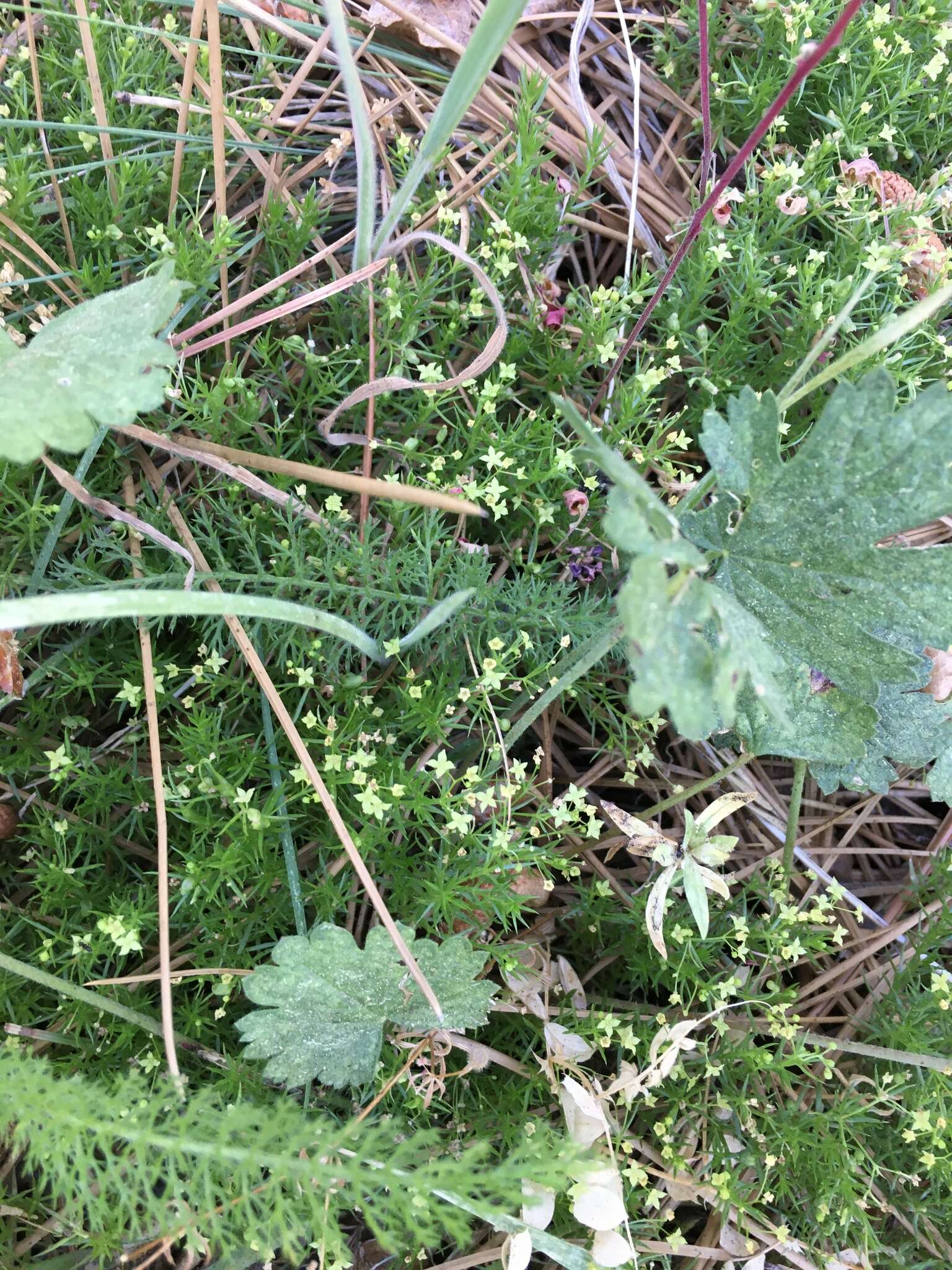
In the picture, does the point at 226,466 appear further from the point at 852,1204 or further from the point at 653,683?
the point at 852,1204

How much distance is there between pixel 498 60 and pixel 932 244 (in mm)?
1335

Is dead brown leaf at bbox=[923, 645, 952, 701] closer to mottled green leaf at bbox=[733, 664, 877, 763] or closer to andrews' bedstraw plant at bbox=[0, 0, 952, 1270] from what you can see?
andrews' bedstraw plant at bbox=[0, 0, 952, 1270]

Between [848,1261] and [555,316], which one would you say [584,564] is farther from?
[848,1261]

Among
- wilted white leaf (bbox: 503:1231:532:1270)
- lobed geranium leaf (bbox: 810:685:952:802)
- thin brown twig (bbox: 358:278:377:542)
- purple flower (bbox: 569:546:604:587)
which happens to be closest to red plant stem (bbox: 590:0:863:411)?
purple flower (bbox: 569:546:604:587)

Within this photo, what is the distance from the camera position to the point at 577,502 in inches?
91.0

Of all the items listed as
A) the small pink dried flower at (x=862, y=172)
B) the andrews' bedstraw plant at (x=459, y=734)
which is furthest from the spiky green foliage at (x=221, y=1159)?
the small pink dried flower at (x=862, y=172)

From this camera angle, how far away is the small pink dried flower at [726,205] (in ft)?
8.13

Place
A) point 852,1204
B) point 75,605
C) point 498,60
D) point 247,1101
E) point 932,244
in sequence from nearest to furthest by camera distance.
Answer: point 75,605, point 247,1101, point 852,1204, point 932,244, point 498,60

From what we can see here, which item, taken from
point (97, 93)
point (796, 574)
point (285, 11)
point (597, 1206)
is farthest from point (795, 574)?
point (285, 11)

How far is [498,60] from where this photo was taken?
9.18 ft

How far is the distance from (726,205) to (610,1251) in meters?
2.47

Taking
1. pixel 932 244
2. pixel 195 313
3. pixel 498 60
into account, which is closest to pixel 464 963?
pixel 195 313

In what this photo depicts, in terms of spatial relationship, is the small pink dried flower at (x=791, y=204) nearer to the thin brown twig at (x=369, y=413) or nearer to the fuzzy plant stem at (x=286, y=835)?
the thin brown twig at (x=369, y=413)

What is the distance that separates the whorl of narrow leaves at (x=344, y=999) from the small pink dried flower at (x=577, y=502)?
1.02 meters
